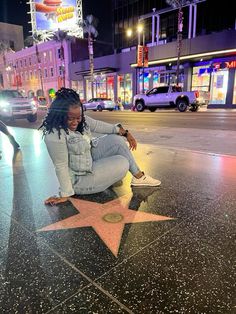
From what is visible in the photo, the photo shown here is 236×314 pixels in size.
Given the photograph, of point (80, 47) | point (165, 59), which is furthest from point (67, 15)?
point (165, 59)

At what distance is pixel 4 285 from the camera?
1.81m

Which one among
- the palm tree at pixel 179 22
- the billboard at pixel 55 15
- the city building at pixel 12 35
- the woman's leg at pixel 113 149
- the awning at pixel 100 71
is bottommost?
the woman's leg at pixel 113 149

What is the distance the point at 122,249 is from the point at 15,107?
12820mm

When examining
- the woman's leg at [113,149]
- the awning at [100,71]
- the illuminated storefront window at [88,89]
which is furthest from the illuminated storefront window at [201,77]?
the woman's leg at [113,149]

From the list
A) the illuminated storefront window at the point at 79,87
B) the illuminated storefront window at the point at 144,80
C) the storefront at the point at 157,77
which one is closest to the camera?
the storefront at the point at 157,77

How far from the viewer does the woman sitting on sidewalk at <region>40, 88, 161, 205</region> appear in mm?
2852

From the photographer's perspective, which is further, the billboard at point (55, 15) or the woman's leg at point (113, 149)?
the billboard at point (55, 15)

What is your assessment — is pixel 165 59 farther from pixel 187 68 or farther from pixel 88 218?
pixel 88 218

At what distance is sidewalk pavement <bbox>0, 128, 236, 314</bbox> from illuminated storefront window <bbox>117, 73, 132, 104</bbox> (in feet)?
91.1

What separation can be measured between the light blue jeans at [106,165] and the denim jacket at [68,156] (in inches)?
4.3

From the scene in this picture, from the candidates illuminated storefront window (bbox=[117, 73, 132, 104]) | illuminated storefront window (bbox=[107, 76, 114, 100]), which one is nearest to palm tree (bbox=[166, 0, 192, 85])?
illuminated storefront window (bbox=[117, 73, 132, 104])

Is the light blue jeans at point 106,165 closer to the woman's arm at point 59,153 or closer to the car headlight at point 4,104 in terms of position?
the woman's arm at point 59,153

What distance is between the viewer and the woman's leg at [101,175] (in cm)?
320

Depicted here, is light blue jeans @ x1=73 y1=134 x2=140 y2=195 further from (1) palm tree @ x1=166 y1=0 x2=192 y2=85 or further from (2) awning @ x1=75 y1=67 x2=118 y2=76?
(2) awning @ x1=75 y1=67 x2=118 y2=76
